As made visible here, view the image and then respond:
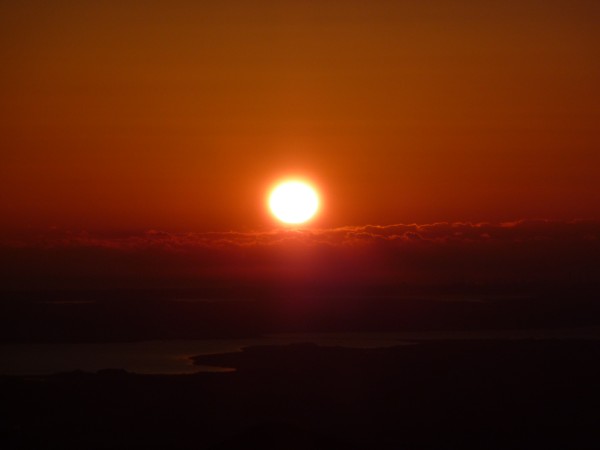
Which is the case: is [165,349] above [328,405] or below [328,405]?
above

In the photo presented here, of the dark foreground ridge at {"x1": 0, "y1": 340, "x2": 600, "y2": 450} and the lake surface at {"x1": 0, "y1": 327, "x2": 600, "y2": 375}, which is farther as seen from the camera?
the lake surface at {"x1": 0, "y1": 327, "x2": 600, "y2": 375}

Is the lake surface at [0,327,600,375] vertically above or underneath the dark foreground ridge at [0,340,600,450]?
above

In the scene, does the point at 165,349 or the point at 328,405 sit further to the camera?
the point at 165,349

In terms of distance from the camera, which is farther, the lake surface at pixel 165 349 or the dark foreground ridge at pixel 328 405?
the lake surface at pixel 165 349

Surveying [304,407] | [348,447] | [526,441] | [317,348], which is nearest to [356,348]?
[317,348]
